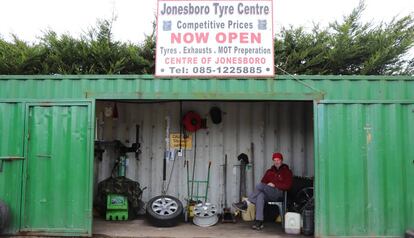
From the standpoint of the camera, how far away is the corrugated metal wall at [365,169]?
6.52m

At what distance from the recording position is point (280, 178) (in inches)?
301

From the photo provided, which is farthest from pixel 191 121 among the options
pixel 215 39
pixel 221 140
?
pixel 215 39

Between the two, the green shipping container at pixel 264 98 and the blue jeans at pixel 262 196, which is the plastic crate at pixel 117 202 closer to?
the green shipping container at pixel 264 98

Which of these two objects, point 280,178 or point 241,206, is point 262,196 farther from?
point 241,206

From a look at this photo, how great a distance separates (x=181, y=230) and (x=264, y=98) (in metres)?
2.74

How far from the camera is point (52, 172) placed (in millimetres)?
6703

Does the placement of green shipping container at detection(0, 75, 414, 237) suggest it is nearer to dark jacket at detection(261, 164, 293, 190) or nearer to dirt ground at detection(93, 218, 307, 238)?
dirt ground at detection(93, 218, 307, 238)

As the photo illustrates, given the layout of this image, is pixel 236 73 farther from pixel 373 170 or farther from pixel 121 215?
pixel 121 215

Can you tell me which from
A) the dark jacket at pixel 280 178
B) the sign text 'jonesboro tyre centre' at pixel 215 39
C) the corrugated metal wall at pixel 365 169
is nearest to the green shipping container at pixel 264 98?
the corrugated metal wall at pixel 365 169

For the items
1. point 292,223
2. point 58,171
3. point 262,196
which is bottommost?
point 292,223

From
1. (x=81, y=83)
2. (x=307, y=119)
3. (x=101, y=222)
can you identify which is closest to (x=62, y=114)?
(x=81, y=83)

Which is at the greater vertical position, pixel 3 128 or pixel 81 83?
pixel 81 83

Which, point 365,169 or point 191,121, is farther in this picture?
point 191,121

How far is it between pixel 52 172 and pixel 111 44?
5316 mm
